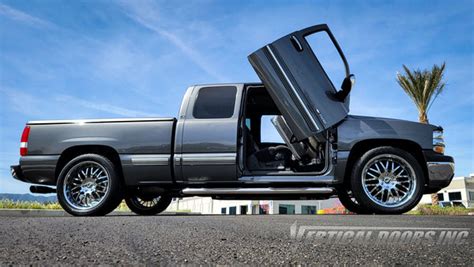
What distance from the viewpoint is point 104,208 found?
5.64 m

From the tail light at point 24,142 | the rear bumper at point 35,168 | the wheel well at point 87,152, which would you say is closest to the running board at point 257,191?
the wheel well at point 87,152

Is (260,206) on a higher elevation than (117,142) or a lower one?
lower

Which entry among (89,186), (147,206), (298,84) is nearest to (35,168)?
(89,186)

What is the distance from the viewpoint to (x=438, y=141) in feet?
18.8

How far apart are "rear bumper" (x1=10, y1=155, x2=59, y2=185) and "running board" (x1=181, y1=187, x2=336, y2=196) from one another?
84.7 inches

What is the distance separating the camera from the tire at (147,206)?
7328mm

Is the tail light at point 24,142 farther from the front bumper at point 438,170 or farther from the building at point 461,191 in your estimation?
the building at point 461,191

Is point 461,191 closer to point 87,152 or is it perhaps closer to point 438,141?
point 438,141

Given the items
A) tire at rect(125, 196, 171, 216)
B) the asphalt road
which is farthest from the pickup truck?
the asphalt road

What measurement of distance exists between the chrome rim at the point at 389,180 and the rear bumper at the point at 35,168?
15.7ft

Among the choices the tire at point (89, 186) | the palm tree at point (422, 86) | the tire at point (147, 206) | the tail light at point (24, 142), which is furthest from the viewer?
the palm tree at point (422, 86)

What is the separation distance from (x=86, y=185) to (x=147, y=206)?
183 cm

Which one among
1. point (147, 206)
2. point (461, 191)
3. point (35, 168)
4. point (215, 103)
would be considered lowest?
point (461, 191)

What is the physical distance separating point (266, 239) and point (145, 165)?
3.57 metres
